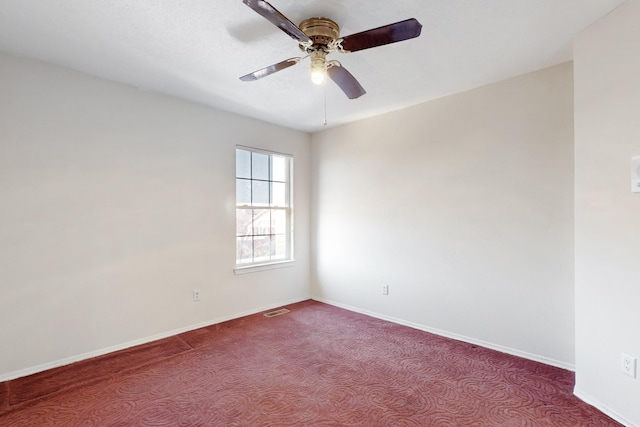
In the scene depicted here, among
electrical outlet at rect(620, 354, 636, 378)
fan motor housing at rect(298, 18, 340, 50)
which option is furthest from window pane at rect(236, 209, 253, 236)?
electrical outlet at rect(620, 354, 636, 378)

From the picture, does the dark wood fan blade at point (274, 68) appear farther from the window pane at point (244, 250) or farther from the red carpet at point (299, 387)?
the red carpet at point (299, 387)

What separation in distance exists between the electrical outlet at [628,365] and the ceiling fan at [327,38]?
2332mm

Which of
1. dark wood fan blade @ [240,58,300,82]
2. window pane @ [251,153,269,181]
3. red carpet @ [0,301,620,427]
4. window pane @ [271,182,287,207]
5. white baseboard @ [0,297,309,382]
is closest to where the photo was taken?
red carpet @ [0,301,620,427]

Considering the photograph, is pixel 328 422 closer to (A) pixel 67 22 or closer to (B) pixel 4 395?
(B) pixel 4 395

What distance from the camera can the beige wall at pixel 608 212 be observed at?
184 cm

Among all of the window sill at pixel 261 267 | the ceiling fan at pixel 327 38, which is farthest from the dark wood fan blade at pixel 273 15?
the window sill at pixel 261 267

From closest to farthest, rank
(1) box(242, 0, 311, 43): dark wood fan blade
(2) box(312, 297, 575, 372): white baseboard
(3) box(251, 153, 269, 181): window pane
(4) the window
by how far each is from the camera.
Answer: (1) box(242, 0, 311, 43): dark wood fan blade → (2) box(312, 297, 575, 372): white baseboard → (4) the window → (3) box(251, 153, 269, 181): window pane

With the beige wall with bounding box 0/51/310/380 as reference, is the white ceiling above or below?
above

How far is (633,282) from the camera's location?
1844 millimetres

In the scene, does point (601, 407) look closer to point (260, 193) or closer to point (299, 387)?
point (299, 387)

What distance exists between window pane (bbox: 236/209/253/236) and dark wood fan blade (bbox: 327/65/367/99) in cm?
224

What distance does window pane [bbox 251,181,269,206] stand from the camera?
13.8 feet

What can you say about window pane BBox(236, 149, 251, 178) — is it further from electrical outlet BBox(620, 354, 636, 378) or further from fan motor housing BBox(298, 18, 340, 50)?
electrical outlet BBox(620, 354, 636, 378)

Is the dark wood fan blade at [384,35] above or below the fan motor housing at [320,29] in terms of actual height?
below
